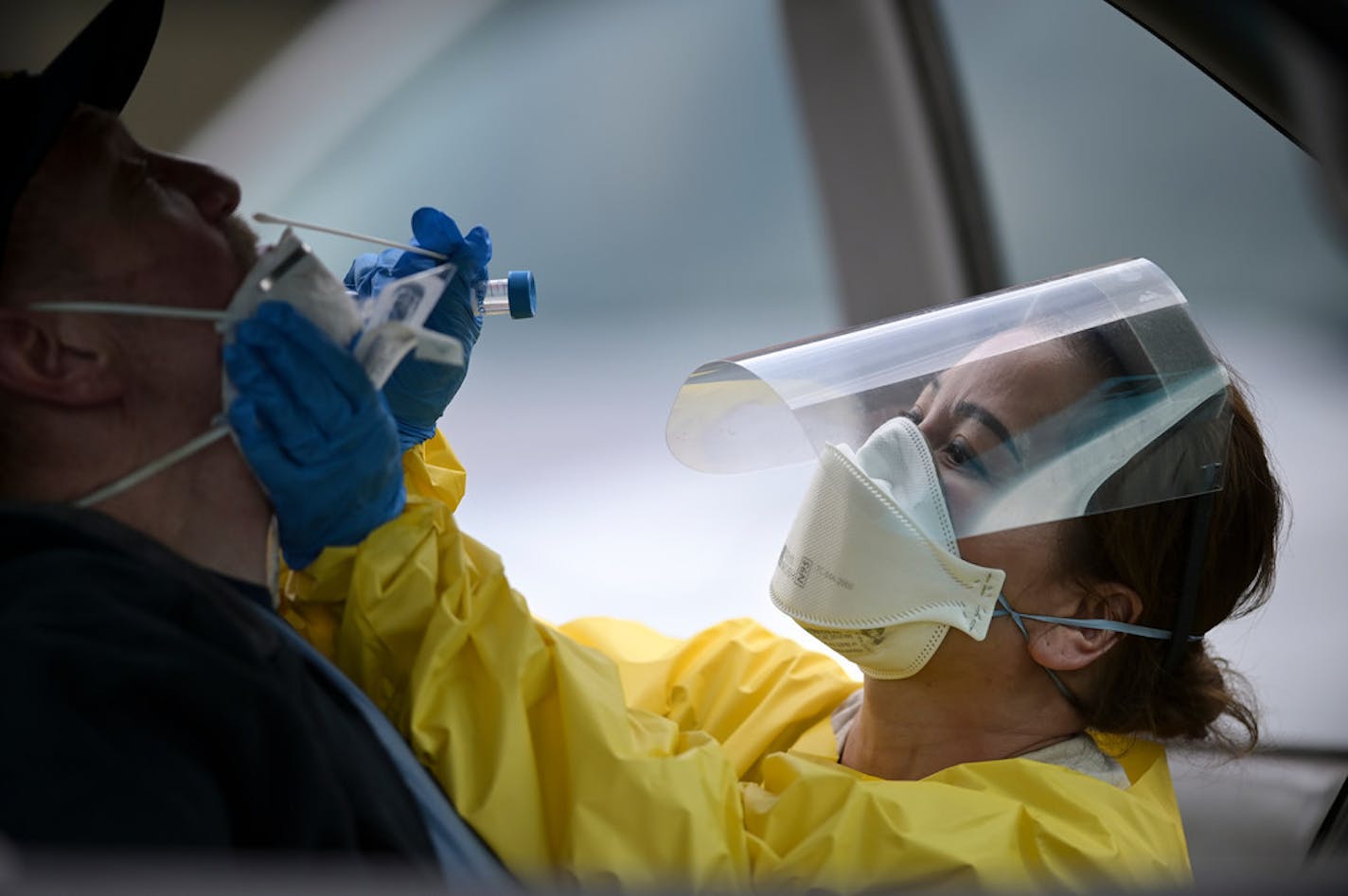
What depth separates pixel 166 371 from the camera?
3.63 feet

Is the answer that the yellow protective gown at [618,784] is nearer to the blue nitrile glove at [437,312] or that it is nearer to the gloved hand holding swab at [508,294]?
the blue nitrile glove at [437,312]

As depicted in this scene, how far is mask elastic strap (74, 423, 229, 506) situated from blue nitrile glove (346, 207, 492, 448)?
27cm

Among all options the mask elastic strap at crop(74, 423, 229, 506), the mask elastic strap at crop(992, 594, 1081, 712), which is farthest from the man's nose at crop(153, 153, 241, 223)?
the mask elastic strap at crop(992, 594, 1081, 712)

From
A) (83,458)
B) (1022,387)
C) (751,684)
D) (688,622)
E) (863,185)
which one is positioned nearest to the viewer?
(83,458)

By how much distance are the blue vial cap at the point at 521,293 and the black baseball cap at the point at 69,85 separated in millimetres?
452

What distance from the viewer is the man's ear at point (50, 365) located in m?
1.07

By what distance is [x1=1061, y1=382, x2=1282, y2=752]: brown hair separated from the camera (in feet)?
4.47

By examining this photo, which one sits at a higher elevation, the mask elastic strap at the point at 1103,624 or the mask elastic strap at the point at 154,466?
the mask elastic strap at the point at 154,466

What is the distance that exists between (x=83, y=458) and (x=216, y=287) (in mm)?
198

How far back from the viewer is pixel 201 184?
1.20 m

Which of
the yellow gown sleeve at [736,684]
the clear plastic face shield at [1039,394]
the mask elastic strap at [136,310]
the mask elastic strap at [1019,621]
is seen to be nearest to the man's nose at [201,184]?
the mask elastic strap at [136,310]

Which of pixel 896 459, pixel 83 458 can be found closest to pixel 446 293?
pixel 83 458

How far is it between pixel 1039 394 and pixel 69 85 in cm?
103

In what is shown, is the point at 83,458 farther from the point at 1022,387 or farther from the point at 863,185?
the point at 863,185
